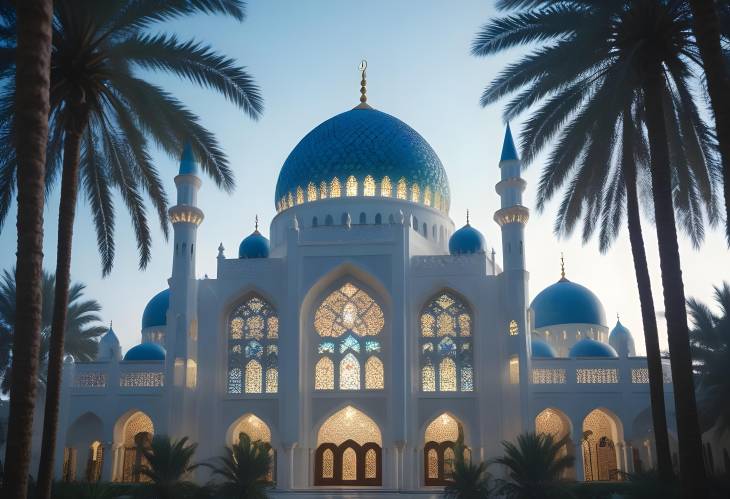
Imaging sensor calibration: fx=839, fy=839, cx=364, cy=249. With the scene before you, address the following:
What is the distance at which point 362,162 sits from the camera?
97.5 feet

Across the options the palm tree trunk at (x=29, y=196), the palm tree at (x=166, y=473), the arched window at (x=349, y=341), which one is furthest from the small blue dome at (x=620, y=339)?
the palm tree trunk at (x=29, y=196)

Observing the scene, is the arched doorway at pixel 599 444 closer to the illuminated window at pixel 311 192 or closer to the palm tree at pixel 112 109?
the illuminated window at pixel 311 192

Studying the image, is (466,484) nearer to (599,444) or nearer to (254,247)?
(599,444)

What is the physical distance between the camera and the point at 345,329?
26469 millimetres

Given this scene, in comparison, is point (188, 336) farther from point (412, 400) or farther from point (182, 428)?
point (412, 400)

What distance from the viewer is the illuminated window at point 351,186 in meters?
29.5

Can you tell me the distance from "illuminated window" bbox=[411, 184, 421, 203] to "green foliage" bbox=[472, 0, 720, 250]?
12305 millimetres

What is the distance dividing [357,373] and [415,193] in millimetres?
7417

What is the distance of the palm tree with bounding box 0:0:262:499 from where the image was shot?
12.9m

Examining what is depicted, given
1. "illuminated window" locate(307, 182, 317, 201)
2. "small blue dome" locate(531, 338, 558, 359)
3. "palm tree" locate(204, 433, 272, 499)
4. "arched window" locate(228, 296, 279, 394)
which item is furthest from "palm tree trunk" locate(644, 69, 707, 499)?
"illuminated window" locate(307, 182, 317, 201)

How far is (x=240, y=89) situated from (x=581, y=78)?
20.5ft

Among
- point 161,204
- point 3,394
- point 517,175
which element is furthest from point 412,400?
point 3,394

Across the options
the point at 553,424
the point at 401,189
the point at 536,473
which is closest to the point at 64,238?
the point at 536,473

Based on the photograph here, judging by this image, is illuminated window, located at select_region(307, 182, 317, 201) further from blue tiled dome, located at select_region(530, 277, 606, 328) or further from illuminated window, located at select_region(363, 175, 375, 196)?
blue tiled dome, located at select_region(530, 277, 606, 328)
